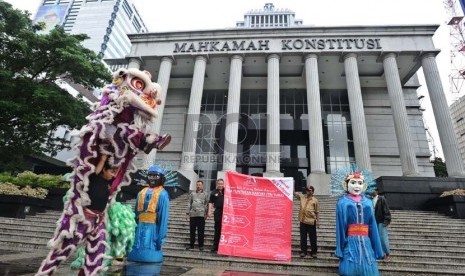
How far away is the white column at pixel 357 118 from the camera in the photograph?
58.6ft

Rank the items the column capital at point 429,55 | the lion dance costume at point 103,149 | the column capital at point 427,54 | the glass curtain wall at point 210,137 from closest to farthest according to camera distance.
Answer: the lion dance costume at point 103,149
the column capital at point 427,54
the column capital at point 429,55
the glass curtain wall at point 210,137

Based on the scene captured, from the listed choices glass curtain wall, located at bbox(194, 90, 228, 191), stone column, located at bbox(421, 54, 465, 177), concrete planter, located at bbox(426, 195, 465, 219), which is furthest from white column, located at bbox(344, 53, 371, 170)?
glass curtain wall, located at bbox(194, 90, 228, 191)

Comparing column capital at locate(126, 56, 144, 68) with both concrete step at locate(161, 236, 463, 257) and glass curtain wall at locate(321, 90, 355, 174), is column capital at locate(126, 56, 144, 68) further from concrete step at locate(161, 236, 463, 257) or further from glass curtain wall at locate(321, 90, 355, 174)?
concrete step at locate(161, 236, 463, 257)

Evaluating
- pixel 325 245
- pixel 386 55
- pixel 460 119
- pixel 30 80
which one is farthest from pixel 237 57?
pixel 460 119

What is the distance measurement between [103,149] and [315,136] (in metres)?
17.8

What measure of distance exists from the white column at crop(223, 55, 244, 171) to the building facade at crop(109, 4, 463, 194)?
8 cm

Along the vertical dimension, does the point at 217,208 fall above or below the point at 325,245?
above

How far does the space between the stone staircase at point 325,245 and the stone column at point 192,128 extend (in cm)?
817

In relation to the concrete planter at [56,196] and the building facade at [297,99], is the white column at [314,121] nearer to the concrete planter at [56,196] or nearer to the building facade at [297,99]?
the building facade at [297,99]

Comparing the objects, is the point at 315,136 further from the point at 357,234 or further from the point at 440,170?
the point at 440,170

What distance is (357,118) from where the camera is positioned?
19.0 m

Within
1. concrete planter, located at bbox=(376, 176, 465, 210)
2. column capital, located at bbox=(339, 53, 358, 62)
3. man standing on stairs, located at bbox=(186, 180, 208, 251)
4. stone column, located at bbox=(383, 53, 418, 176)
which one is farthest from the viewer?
column capital, located at bbox=(339, 53, 358, 62)

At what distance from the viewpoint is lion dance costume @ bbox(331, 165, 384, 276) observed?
4094 millimetres

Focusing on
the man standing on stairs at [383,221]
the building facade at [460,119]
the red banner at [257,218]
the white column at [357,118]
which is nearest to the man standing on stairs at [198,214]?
the red banner at [257,218]
